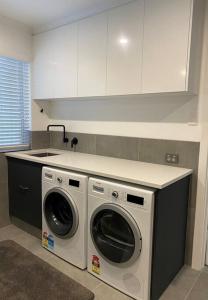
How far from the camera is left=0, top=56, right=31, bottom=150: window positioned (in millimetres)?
2863

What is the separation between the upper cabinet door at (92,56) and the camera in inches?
89.7

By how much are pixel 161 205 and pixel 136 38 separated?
1.43m

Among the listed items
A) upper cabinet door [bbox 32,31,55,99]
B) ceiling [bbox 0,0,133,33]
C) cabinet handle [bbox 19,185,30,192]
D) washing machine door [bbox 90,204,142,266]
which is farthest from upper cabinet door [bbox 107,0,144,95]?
cabinet handle [bbox 19,185,30,192]

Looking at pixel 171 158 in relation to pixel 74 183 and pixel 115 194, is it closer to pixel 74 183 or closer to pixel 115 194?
pixel 115 194

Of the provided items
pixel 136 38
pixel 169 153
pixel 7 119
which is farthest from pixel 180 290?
pixel 7 119

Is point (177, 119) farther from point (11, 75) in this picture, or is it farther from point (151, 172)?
point (11, 75)

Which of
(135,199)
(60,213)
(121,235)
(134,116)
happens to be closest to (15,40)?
(134,116)

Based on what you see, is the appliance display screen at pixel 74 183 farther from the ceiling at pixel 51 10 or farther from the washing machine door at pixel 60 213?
the ceiling at pixel 51 10

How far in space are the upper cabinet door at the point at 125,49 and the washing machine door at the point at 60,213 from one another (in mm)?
1120

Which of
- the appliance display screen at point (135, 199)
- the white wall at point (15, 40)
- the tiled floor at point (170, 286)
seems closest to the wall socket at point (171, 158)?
the appliance display screen at point (135, 199)

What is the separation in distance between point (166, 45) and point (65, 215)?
5.92ft

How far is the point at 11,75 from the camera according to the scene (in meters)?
2.92

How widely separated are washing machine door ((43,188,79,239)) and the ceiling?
1830 millimetres

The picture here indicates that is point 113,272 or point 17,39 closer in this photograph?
point 113,272
